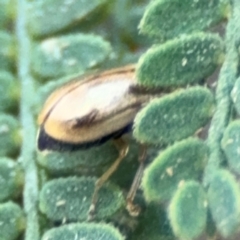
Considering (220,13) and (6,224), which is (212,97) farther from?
(6,224)

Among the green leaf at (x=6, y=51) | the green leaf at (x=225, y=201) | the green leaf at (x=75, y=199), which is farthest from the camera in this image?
the green leaf at (x=6, y=51)

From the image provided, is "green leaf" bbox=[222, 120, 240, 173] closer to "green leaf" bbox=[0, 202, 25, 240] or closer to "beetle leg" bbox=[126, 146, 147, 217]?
"beetle leg" bbox=[126, 146, 147, 217]

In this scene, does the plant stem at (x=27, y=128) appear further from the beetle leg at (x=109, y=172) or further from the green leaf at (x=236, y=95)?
the green leaf at (x=236, y=95)

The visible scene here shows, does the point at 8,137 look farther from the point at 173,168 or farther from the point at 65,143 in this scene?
the point at 173,168

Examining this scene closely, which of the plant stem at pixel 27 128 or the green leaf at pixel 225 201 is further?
the plant stem at pixel 27 128

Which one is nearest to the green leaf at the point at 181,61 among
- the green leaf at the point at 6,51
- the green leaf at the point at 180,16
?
the green leaf at the point at 180,16

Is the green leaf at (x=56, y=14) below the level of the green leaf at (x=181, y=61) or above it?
above
